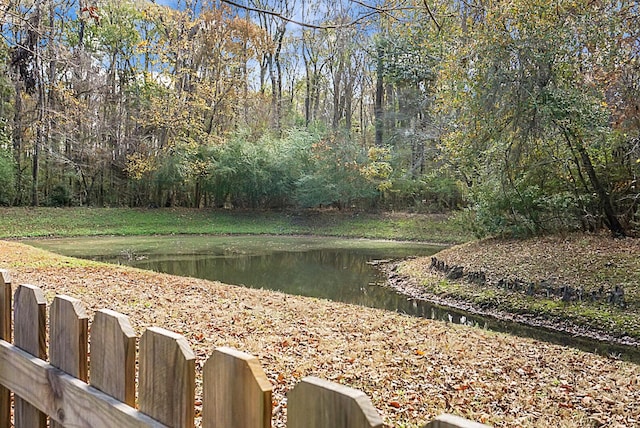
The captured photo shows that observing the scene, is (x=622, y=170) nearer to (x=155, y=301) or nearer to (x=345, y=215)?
(x=155, y=301)

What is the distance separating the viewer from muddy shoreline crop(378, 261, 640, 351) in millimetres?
6848

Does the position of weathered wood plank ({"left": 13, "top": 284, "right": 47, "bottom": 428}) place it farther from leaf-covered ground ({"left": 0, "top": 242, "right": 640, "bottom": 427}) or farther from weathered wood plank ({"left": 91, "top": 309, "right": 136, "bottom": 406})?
leaf-covered ground ({"left": 0, "top": 242, "right": 640, "bottom": 427})

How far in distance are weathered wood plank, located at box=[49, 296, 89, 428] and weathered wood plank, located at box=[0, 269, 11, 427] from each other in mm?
304

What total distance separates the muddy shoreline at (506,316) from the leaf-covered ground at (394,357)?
180cm

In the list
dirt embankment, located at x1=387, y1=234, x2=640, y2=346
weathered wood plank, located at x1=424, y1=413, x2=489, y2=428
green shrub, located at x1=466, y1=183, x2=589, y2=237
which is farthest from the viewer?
green shrub, located at x1=466, y1=183, x2=589, y2=237

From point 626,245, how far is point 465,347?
22.1 ft

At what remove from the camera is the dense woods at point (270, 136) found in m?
11.1

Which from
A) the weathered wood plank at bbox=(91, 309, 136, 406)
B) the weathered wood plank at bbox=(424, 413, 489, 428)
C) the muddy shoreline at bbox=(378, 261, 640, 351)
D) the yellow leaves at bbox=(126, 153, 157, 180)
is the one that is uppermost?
the yellow leaves at bbox=(126, 153, 157, 180)

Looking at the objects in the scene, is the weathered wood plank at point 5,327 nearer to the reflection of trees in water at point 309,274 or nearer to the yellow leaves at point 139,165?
the reflection of trees in water at point 309,274

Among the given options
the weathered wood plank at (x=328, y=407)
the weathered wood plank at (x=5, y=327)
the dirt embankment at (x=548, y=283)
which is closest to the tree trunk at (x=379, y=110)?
the dirt embankment at (x=548, y=283)

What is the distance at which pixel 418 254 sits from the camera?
15.6m

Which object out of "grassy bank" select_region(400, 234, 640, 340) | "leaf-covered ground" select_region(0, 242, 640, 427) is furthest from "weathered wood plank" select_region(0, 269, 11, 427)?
"grassy bank" select_region(400, 234, 640, 340)

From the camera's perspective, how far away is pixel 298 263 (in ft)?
43.7

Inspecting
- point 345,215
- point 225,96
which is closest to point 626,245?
point 345,215
